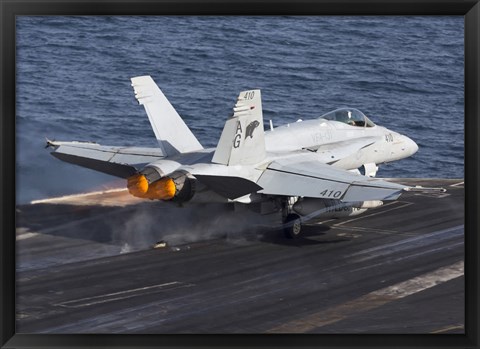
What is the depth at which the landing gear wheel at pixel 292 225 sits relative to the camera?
3541cm

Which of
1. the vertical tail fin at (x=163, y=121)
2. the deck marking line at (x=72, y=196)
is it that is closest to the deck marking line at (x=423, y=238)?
the vertical tail fin at (x=163, y=121)

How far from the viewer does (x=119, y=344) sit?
15.3m

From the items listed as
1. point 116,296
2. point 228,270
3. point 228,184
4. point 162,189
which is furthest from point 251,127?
point 116,296

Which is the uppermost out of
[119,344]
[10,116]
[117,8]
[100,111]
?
[117,8]

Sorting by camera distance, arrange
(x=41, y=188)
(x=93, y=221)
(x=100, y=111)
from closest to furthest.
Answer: (x=93, y=221) < (x=41, y=188) < (x=100, y=111)

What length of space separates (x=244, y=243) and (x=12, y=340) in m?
20.3

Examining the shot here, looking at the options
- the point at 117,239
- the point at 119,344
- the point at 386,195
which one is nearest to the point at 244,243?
the point at 117,239

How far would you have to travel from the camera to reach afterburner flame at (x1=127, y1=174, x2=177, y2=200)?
99.4 feet

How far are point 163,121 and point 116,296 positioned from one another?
338 inches

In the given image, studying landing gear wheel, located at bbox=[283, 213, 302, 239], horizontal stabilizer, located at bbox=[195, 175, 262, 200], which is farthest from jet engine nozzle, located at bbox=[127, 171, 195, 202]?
landing gear wheel, located at bbox=[283, 213, 302, 239]

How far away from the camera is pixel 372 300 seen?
91.5 feet

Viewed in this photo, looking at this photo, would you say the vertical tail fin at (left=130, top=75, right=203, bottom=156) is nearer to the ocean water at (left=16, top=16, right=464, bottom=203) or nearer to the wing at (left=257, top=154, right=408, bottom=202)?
the wing at (left=257, top=154, right=408, bottom=202)

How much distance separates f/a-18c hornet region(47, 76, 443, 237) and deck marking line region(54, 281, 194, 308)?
3.09 meters

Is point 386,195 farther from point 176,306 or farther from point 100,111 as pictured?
point 100,111
